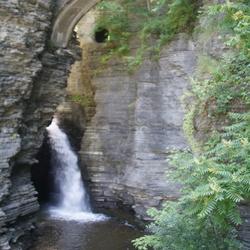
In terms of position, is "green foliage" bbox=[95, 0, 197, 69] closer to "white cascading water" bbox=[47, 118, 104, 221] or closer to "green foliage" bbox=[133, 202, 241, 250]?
"white cascading water" bbox=[47, 118, 104, 221]

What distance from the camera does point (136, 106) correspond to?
397 inches

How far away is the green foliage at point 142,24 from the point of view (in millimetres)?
9383

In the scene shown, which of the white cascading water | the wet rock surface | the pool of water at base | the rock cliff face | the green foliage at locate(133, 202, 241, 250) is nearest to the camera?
the green foliage at locate(133, 202, 241, 250)

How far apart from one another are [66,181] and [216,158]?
919 centimetres

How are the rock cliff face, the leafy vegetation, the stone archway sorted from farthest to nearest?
the stone archway → the rock cliff face → the leafy vegetation

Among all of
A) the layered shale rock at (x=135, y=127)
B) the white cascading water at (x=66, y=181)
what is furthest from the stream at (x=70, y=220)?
the layered shale rock at (x=135, y=127)

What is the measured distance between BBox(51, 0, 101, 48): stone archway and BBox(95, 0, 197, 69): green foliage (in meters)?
0.90

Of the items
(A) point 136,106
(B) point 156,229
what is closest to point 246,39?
(B) point 156,229

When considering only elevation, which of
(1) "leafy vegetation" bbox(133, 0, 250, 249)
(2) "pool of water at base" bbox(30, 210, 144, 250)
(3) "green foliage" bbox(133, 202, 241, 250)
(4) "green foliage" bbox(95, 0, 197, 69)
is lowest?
(2) "pool of water at base" bbox(30, 210, 144, 250)

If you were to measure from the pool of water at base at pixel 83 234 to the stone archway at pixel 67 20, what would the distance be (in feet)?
22.8

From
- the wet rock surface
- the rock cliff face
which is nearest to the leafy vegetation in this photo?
the rock cliff face

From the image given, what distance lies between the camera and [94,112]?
12.4 m

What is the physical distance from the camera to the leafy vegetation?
144 inches

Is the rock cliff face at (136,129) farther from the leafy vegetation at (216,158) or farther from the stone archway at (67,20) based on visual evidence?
the stone archway at (67,20)
